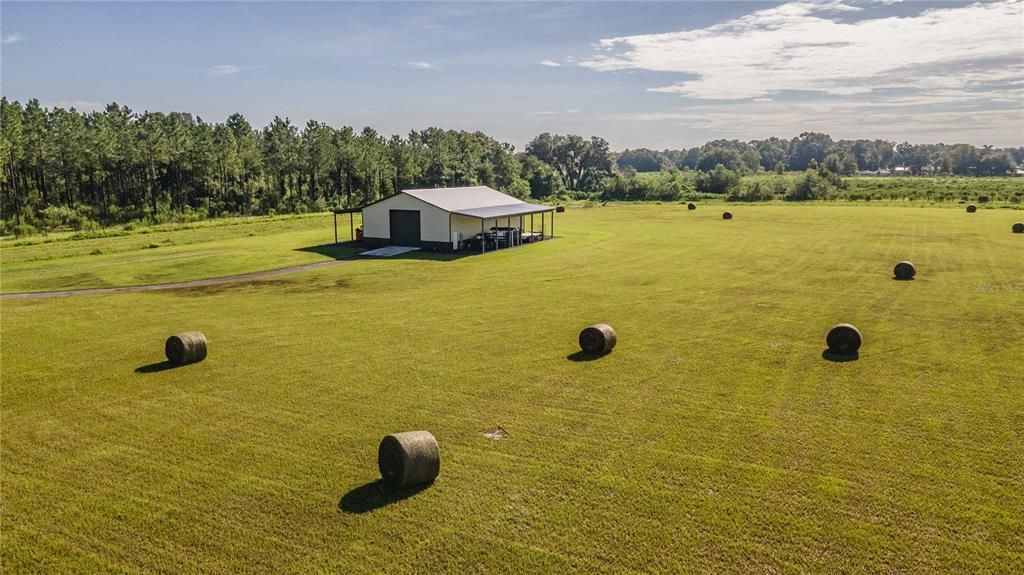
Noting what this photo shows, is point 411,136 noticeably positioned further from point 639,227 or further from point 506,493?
point 506,493

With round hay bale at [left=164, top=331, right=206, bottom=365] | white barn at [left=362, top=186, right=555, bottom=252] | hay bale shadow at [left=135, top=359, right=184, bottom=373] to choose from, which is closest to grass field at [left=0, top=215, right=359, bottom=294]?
white barn at [left=362, top=186, right=555, bottom=252]

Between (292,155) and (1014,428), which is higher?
(292,155)

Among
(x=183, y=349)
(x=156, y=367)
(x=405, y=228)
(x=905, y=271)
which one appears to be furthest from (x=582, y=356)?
(x=405, y=228)

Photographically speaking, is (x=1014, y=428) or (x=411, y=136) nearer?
(x=1014, y=428)

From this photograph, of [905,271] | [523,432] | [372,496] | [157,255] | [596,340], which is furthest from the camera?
[157,255]

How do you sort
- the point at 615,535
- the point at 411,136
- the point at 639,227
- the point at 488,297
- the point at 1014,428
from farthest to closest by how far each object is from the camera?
the point at 411,136 → the point at 639,227 → the point at 488,297 → the point at 1014,428 → the point at 615,535

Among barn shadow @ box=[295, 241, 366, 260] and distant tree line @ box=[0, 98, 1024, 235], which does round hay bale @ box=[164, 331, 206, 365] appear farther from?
distant tree line @ box=[0, 98, 1024, 235]

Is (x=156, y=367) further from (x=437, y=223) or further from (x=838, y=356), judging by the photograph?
(x=437, y=223)

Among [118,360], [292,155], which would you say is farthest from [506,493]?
[292,155]
